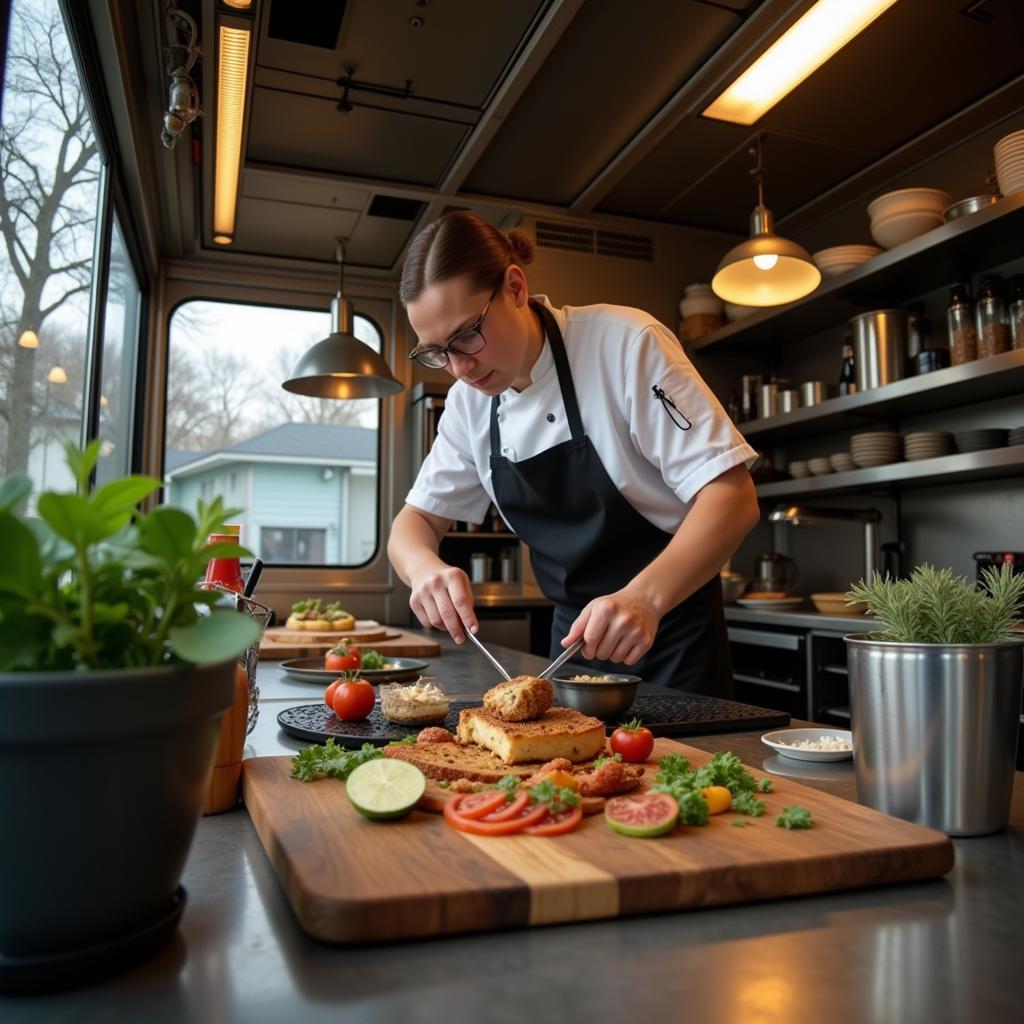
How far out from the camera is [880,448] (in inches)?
151

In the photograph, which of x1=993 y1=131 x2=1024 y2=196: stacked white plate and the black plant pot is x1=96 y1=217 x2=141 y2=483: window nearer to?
the black plant pot

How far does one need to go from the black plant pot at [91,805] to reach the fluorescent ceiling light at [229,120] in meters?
2.76

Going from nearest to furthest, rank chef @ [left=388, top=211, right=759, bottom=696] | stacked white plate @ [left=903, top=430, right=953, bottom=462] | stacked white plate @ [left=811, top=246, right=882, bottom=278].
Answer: chef @ [left=388, top=211, right=759, bottom=696]
stacked white plate @ [left=903, top=430, right=953, bottom=462]
stacked white plate @ [left=811, top=246, right=882, bottom=278]

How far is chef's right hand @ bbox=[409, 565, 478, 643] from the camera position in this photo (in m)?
1.70

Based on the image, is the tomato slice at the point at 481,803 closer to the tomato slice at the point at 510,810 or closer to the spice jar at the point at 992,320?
the tomato slice at the point at 510,810

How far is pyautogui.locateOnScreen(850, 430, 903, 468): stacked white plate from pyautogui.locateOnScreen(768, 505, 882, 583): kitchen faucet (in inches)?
12.1

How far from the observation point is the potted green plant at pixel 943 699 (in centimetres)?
88

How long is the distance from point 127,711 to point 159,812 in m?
0.09

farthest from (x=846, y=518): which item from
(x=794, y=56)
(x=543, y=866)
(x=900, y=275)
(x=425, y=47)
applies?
(x=543, y=866)

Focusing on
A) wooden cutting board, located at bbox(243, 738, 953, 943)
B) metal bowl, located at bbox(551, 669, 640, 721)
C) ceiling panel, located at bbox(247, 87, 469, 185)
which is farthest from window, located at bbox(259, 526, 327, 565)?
wooden cutting board, located at bbox(243, 738, 953, 943)

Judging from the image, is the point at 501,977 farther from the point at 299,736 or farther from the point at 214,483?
the point at 214,483

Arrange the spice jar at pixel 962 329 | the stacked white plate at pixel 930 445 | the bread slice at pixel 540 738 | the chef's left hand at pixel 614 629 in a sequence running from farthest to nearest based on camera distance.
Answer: the stacked white plate at pixel 930 445, the spice jar at pixel 962 329, the chef's left hand at pixel 614 629, the bread slice at pixel 540 738

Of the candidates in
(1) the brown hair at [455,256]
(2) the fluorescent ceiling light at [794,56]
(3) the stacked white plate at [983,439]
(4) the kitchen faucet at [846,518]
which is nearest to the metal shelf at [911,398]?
(3) the stacked white plate at [983,439]

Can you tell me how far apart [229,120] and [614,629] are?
2.81m
